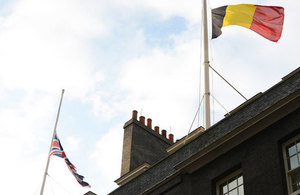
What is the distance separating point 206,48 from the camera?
92.5ft

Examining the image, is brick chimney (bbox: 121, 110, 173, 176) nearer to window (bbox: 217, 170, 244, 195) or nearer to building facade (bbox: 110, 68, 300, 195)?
building facade (bbox: 110, 68, 300, 195)

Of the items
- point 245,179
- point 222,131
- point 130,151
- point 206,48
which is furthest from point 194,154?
point 130,151

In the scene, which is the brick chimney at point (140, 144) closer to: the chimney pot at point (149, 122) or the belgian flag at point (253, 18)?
the chimney pot at point (149, 122)

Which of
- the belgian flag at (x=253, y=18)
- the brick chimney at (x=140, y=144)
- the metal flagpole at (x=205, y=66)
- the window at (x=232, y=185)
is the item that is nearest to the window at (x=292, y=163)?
the window at (x=232, y=185)

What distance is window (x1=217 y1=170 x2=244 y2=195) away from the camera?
60.6ft

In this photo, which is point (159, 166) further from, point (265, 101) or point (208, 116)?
point (265, 101)

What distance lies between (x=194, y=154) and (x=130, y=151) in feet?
43.0

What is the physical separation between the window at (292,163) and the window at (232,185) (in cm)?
168

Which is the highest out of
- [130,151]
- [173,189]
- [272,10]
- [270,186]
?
[272,10]

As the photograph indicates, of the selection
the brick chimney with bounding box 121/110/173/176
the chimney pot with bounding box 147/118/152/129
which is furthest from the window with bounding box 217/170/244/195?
the chimney pot with bounding box 147/118/152/129

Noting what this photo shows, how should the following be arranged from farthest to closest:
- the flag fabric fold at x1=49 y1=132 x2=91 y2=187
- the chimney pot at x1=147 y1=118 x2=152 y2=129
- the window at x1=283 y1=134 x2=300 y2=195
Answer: the chimney pot at x1=147 y1=118 x2=152 y2=129 → the flag fabric fold at x1=49 y1=132 x2=91 y2=187 → the window at x1=283 y1=134 x2=300 y2=195

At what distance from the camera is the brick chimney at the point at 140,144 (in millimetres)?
32938

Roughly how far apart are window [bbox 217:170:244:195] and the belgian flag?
882cm

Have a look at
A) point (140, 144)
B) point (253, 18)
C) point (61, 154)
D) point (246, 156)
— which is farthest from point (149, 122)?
point (246, 156)
